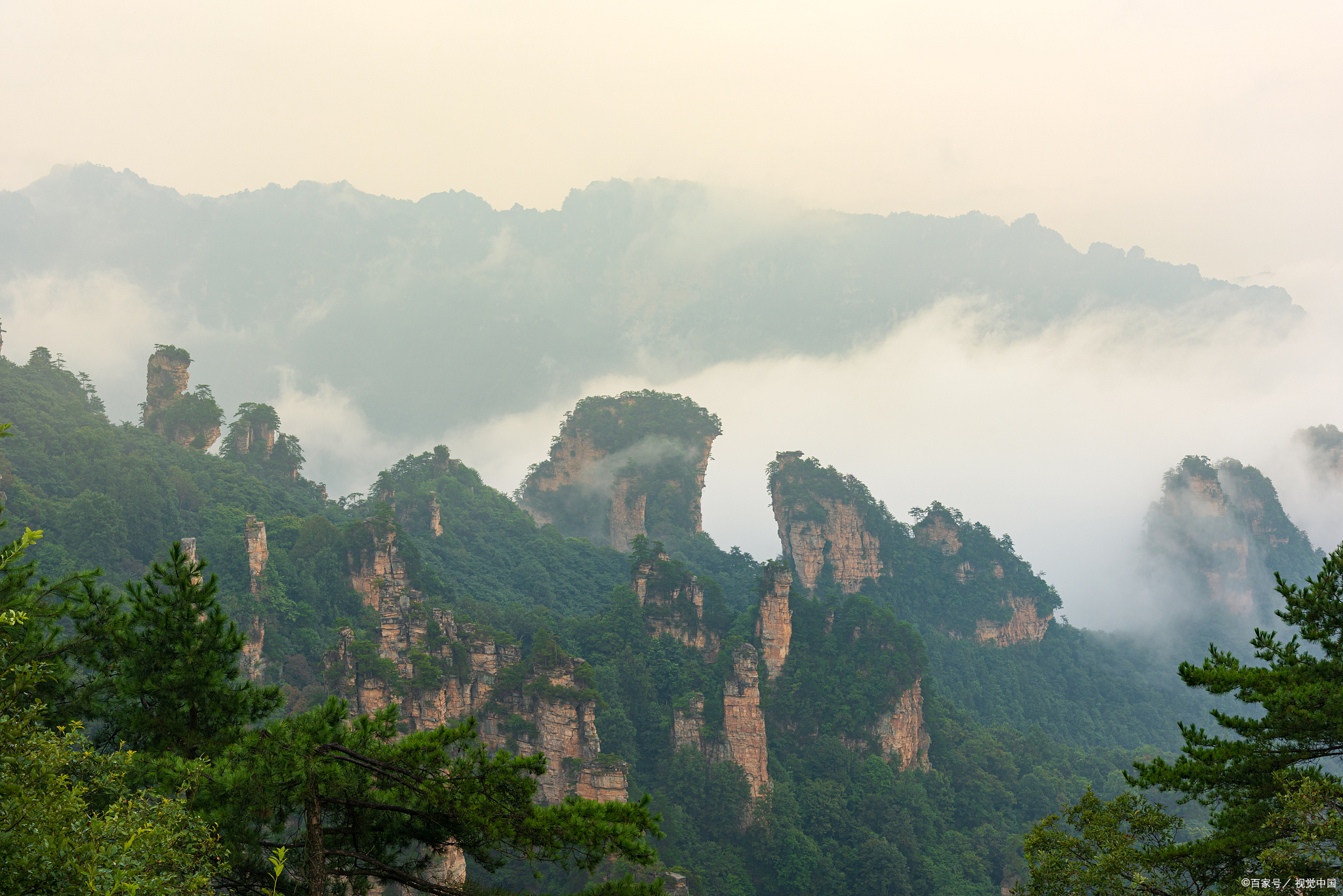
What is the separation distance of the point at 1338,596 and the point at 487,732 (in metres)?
38.5

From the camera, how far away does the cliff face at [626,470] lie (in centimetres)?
8825

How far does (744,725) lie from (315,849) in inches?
1621

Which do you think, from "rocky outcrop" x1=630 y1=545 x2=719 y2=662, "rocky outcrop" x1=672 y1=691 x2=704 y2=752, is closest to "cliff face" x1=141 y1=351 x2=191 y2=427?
"rocky outcrop" x1=630 y1=545 x2=719 y2=662

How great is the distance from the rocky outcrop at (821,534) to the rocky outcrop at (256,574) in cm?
4676

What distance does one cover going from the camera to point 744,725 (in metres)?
49.8

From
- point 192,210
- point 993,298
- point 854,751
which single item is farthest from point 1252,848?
point 192,210

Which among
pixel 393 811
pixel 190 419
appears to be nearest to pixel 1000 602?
pixel 190 419

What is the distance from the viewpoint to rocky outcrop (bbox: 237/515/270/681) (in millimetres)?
41750

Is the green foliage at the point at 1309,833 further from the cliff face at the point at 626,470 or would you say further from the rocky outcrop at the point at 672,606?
the cliff face at the point at 626,470

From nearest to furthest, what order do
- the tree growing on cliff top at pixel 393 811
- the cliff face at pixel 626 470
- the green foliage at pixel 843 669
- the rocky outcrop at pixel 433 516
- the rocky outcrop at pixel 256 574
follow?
the tree growing on cliff top at pixel 393 811
the rocky outcrop at pixel 256 574
the green foliage at pixel 843 669
the rocky outcrop at pixel 433 516
the cliff face at pixel 626 470

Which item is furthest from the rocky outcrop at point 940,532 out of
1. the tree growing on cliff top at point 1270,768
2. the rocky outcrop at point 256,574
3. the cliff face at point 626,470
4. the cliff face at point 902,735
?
the tree growing on cliff top at point 1270,768

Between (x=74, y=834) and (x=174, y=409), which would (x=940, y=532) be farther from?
(x=74, y=834)

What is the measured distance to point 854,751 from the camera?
180 ft

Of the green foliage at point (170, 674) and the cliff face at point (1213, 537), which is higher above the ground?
the cliff face at point (1213, 537)
